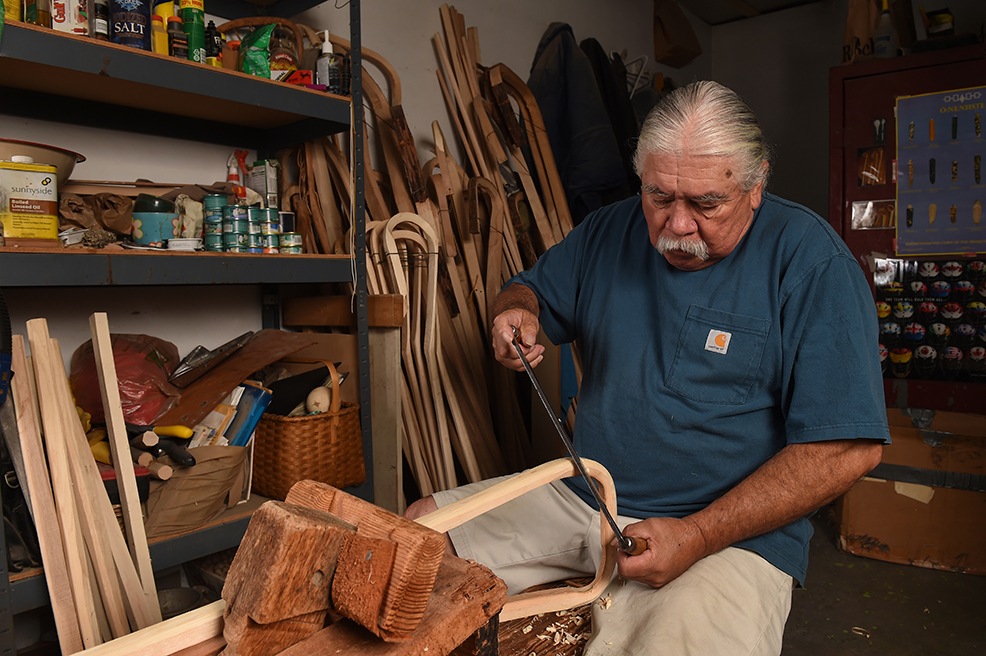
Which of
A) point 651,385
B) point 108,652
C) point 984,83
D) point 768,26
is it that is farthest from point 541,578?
point 768,26

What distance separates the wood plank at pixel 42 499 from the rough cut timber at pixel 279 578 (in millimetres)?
935

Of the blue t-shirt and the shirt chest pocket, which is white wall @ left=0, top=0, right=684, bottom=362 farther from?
the shirt chest pocket

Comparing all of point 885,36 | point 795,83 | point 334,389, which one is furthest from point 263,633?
point 795,83

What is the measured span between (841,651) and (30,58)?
273 centimetres

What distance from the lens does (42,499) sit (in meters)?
1.41

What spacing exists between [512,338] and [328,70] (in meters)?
0.97

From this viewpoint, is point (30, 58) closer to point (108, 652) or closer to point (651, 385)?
point (108, 652)

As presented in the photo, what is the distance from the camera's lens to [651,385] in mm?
1457

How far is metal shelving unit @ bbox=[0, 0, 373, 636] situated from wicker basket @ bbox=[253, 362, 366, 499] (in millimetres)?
87

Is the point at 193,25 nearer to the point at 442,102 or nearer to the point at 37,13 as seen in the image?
the point at 37,13

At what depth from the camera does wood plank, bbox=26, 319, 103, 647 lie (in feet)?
4.60

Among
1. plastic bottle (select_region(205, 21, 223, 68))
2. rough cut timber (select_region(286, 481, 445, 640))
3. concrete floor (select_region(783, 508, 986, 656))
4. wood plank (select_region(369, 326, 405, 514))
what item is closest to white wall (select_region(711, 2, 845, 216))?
concrete floor (select_region(783, 508, 986, 656))

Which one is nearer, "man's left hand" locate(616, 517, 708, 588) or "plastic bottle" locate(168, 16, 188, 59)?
"man's left hand" locate(616, 517, 708, 588)

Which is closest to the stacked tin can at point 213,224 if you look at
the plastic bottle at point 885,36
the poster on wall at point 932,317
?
the poster on wall at point 932,317
